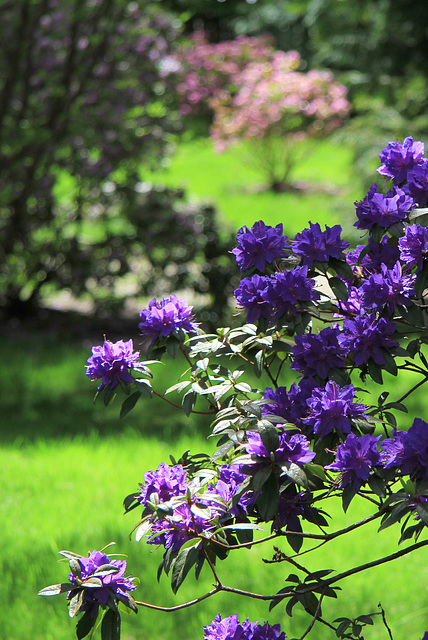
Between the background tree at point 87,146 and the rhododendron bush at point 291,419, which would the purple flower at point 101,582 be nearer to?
the rhododendron bush at point 291,419

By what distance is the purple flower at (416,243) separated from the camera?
1259 millimetres

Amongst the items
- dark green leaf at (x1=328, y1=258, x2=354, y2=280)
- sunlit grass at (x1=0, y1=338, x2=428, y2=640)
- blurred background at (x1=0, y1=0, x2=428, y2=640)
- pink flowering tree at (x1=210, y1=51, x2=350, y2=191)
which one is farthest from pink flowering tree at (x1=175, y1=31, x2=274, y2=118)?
dark green leaf at (x1=328, y1=258, x2=354, y2=280)

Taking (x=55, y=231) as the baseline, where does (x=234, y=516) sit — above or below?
above

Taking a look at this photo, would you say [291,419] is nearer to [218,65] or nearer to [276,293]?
[276,293]

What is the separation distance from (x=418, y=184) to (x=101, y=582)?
936mm

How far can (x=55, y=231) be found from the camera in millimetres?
5828

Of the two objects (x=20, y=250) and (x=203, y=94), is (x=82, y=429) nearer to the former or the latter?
(x=20, y=250)

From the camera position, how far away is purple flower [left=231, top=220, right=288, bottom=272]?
139 centimetres

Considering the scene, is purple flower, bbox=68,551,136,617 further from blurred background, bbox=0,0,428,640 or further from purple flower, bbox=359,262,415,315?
blurred background, bbox=0,0,428,640

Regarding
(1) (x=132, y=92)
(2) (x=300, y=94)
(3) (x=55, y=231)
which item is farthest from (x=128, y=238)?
(2) (x=300, y=94)

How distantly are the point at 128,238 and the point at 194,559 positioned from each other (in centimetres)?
480

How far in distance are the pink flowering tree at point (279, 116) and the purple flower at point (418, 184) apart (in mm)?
9876

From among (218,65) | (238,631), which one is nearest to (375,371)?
→ (238,631)

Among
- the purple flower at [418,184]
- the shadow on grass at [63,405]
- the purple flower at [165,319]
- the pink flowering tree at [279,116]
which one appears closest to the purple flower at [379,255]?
the purple flower at [418,184]
